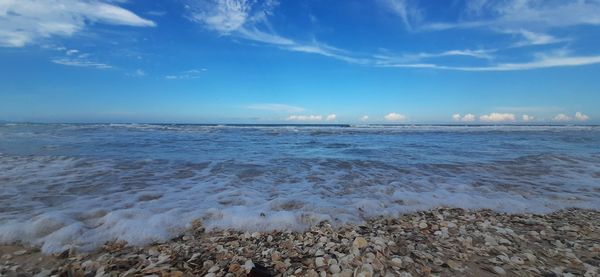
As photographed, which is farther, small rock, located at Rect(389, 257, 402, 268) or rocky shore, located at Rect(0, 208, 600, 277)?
small rock, located at Rect(389, 257, 402, 268)

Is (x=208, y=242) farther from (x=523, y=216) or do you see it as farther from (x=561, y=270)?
(x=523, y=216)

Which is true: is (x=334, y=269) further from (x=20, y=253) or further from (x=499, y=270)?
(x=20, y=253)

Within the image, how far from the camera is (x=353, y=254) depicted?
3.30 metres

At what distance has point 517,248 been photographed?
3.61 metres

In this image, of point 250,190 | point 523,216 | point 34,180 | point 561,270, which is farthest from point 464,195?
point 34,180

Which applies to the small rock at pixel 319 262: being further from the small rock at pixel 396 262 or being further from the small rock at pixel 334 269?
the small rock at pixel 396 262

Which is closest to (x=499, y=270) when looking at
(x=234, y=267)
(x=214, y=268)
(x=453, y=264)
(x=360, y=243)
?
(x=453, y=264)

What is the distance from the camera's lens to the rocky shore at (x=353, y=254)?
302cm

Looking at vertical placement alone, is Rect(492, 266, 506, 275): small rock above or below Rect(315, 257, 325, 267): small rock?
below

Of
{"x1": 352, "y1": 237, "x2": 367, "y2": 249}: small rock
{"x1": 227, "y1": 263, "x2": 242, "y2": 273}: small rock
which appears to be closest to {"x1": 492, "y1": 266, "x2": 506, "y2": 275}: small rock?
{"x1": 352, "y1": 237, "x2": 367, "y2": 249}: small rock

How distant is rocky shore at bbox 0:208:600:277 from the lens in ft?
9.89

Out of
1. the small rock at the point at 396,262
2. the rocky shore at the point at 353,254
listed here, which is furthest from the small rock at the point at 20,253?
the small rock at the point at 396,262

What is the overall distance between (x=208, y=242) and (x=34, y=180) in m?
5.70

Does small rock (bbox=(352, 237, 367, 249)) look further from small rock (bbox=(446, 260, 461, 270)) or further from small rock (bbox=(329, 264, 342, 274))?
small rock (bbox=(446, 260, 461, 270))
